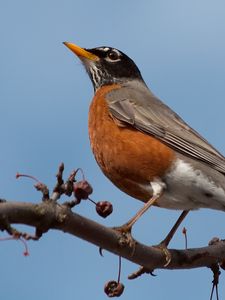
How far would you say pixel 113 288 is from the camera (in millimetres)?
3322

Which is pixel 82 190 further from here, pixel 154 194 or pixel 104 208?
pixel 154 194

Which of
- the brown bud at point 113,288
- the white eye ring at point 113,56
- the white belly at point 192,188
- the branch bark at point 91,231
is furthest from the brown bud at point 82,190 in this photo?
the white eye ring at point 113,56

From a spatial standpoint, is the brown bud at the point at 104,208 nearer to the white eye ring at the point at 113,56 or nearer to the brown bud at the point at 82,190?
the brown bud at the point at 82,190

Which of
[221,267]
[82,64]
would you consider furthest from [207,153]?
[82,64]

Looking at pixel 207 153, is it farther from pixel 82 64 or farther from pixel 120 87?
pixel 82 64

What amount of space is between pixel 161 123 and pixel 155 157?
55 cm

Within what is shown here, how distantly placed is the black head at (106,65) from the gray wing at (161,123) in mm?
513

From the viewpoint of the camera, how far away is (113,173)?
459 centimetres

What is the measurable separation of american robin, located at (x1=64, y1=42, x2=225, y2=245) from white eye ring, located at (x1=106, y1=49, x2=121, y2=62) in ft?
3.56

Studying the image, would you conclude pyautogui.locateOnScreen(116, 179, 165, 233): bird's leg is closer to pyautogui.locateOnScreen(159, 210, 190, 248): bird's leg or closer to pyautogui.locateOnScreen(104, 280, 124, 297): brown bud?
pyautogui.locateOnScreen(159, 210, 190, 248): bird's leg

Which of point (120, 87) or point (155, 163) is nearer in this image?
point (155, 163)

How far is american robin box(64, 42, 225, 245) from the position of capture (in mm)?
4348

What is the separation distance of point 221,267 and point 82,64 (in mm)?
2942

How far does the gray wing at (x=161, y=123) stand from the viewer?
4547 mm
